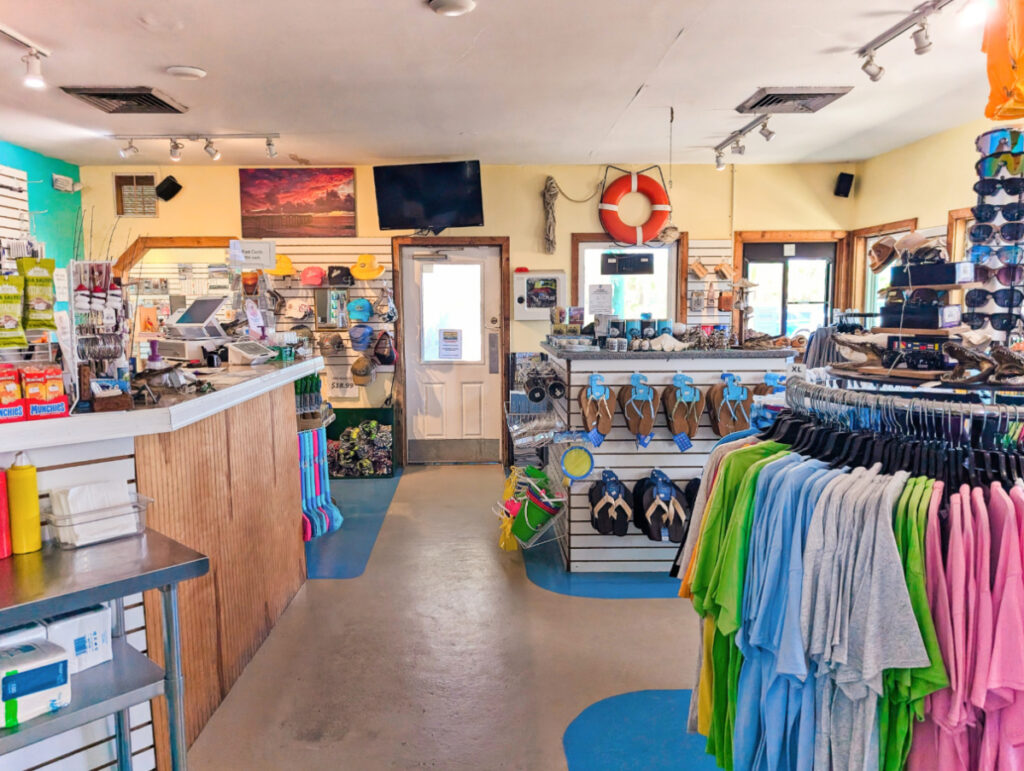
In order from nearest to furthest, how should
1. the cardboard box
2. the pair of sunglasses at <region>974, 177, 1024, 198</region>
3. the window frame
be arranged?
1. the cardboard box
2. the pair of sunglasses at <region>974, 177, 1024, 198</region>
3. the window frame

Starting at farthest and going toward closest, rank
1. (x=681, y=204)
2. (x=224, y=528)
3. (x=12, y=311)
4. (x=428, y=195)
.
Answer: (x=681, y=204) → (x=428, y=195) → (x=224, y=528) → (x=12, y=311)

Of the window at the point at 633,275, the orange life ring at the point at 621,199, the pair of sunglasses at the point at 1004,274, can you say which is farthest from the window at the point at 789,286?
the pair of sunglasses at the point at 1004,274

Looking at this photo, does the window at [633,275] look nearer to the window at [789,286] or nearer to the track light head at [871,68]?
the window at [789,286]

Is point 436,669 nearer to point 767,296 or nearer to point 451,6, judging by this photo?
point 451,6

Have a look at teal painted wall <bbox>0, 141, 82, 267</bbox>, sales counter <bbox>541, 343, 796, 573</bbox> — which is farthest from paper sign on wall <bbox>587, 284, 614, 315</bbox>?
teal painted wall <bbox>0, 141, 82, 267</bbox>

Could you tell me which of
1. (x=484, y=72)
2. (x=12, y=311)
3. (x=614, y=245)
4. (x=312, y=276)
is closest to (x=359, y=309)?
(x=312, y=276)

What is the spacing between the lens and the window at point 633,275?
6.68 metres

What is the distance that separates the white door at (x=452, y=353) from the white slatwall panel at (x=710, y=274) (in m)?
1.87

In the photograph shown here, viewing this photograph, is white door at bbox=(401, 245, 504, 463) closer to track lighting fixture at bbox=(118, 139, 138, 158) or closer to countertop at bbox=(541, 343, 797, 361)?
track lighting fixture at bbox=(118, 139, 138, 158)

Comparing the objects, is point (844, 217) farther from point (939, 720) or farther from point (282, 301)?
point (939, 720)

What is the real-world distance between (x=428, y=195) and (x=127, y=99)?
2.55 metres

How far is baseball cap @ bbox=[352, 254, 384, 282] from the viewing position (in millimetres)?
6465

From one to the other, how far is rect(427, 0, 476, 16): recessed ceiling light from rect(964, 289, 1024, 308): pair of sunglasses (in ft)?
7.81

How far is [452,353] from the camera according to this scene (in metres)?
6.79
